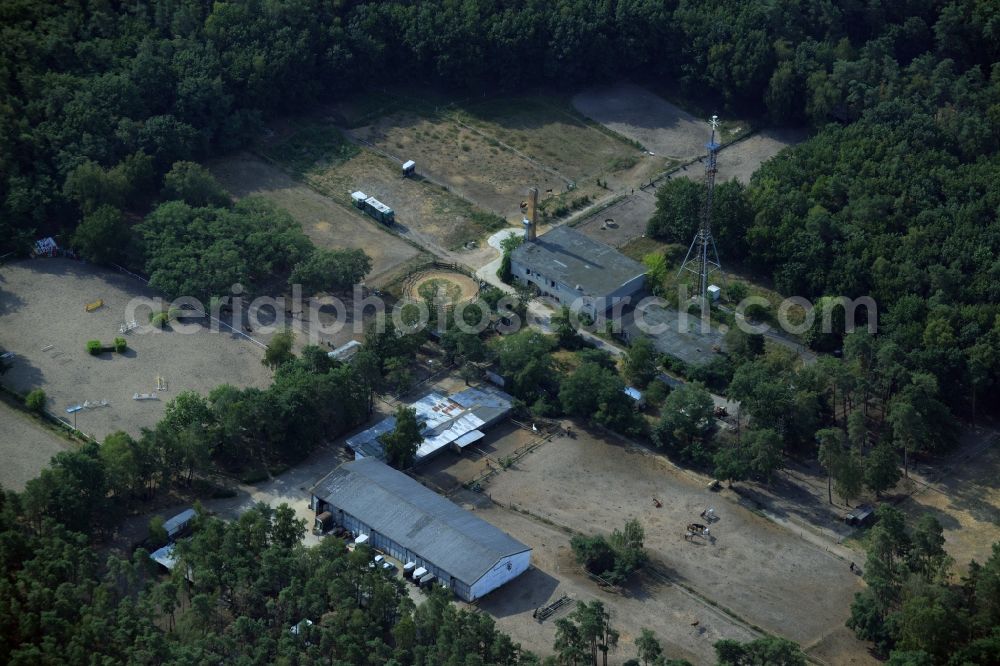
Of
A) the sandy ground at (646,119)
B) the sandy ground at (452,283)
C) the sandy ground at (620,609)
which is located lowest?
the sandy ground at (620,609)

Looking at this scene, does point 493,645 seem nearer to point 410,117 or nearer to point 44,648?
point 44,648

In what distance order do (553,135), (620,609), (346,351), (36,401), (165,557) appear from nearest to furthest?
(620,609)
(165,557)
(36,401)
(346,351)
(553,135)

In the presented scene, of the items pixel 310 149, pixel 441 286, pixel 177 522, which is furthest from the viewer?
pixel 310 149

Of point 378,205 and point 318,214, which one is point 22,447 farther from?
point 378,205

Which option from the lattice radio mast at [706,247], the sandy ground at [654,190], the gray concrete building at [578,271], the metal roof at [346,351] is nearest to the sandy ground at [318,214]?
the metal roof at [346,351]

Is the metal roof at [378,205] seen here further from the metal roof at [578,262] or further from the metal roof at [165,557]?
the metal roof at [165,557]

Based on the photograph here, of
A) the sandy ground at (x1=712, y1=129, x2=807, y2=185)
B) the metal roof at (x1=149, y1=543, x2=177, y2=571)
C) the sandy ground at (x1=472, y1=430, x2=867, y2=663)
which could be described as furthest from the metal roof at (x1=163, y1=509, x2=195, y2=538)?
the sandy ground at (x1=712, y1=129, x2=807, y2=185)

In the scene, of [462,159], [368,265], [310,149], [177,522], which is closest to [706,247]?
[368,265]
